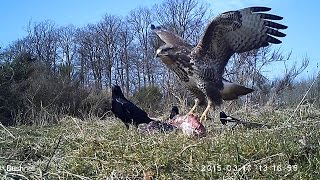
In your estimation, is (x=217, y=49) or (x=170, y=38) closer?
(x=217, y=49)

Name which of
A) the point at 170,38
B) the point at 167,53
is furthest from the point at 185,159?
the point at 170,38

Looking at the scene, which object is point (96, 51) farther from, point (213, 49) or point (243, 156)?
point (243, 156)

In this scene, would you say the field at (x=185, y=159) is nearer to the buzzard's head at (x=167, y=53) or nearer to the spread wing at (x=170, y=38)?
the buzzard's head at (x=167, y=53)

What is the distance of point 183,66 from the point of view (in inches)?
250

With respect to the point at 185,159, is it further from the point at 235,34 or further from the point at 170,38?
the point at 170,38

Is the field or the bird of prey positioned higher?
the bird of prey

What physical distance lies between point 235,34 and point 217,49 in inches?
14.6

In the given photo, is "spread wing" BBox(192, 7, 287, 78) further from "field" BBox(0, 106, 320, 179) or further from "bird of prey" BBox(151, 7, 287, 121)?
"field" BBox(0, 106, 320, 179)

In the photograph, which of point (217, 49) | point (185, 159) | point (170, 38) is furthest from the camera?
point (170, 38)

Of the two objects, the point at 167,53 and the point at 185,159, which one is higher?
the point at 167,53

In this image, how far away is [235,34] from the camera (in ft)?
21.5

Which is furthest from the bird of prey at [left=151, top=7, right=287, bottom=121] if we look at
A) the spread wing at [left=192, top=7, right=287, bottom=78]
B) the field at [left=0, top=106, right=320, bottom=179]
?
the field at [left=0, top=106, right=320, bottom=179]

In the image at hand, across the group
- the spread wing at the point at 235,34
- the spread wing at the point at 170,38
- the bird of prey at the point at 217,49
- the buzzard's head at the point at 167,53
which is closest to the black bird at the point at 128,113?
the bird of prey at the point at 217,49

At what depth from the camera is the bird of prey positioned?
20.7 ft
